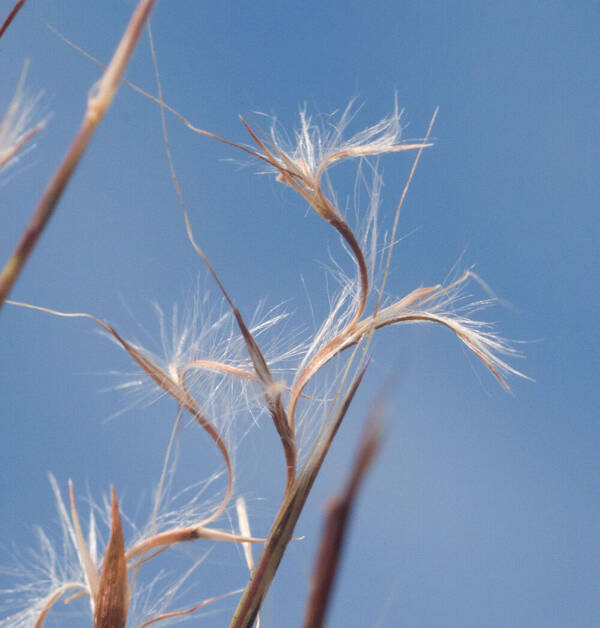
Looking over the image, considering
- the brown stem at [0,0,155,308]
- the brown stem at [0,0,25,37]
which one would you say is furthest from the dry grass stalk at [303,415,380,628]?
the brown stem at [0,0,25,37]

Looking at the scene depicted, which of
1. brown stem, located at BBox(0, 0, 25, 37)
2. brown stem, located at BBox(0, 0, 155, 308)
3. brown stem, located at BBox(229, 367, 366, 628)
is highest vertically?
brown stem, located at BBox(0, 0, 25, 37)

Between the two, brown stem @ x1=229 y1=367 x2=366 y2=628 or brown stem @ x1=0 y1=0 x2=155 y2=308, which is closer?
brown stem @ x1=0 y1=0 x2=155 y2=308

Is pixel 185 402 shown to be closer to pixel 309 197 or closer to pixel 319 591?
pixel 309 197

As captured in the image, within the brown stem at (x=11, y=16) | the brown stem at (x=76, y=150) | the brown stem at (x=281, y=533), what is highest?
the brown stem at (x=11, y=16)

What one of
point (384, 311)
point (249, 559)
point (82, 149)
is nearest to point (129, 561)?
point (249, 559)

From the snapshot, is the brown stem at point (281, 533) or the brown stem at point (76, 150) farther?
the brown stem at point (281, 533)

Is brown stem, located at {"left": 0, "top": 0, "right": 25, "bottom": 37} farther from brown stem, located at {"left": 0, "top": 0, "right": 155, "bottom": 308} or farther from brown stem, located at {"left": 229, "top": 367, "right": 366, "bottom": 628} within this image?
brown stem, located at {"left": 229, "top": 367, "right": 366, "bottom": 628}

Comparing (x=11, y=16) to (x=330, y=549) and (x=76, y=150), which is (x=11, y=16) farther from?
(x=330, y=549)

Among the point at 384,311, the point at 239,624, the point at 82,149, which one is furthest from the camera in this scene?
the point at 384,311

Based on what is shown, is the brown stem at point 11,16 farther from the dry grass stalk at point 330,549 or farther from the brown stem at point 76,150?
the dry grass stalk at point 330,549

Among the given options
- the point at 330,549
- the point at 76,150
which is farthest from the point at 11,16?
the point at 330,549

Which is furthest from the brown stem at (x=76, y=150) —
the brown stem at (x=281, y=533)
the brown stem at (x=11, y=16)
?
the brown stem at (x=281, y=533)
